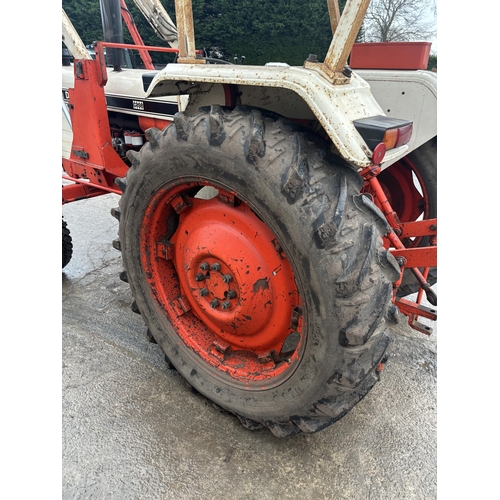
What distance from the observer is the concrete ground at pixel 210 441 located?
5.09ft

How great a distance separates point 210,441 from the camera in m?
1.73

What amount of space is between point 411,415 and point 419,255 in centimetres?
81

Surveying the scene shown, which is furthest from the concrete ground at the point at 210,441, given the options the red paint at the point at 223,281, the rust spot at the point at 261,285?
the rust spot at the point at 261,285

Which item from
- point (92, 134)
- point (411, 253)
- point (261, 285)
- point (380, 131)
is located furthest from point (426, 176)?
point (92, 134)

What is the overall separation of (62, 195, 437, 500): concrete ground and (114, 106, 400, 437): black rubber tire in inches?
9.5

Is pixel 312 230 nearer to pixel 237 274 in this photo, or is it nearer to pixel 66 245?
pixel 237 274

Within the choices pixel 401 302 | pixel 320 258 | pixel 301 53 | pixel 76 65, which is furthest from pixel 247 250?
pixel 301 53

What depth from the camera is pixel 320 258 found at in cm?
125

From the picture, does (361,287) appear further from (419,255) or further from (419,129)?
(419,129)

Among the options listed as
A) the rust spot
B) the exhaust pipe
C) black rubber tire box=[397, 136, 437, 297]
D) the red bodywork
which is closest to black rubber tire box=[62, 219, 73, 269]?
the red bodywork

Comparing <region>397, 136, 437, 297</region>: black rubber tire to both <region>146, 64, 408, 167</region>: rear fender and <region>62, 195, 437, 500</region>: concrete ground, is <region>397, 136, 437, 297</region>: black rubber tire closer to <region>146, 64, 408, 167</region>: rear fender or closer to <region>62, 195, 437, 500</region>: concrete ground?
<region>62, 195, 437, 500</region>: concrete ground

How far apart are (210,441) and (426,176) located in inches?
73.2

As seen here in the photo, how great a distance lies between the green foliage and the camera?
22.7ft

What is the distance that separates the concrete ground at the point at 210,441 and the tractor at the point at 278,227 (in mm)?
149
